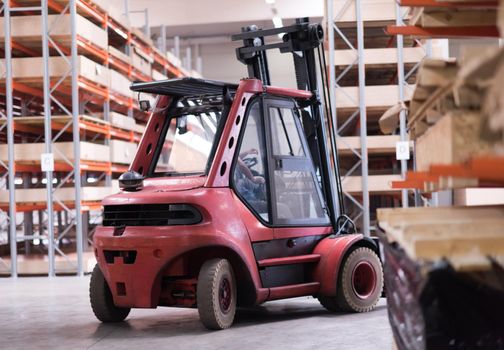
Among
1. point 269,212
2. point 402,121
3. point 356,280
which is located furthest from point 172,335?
point 402,121

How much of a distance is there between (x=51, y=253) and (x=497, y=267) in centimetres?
951

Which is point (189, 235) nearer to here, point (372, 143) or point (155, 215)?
point (155, 215)

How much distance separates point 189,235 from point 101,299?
1.25 metres

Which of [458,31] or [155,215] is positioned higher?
[458,31]

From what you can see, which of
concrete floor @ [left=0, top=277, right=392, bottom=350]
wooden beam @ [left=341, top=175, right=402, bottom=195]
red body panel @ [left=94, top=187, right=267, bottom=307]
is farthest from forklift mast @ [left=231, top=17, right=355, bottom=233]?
wooden beam @ [left=341, top=175, right=402, bottom=195]

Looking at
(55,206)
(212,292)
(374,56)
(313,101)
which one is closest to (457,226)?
(212,292)

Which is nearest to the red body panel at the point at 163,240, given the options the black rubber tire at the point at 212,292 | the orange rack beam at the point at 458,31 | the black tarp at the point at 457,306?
the black rubber tire at the point at 212,292

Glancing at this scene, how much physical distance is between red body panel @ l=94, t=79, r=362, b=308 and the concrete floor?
307 millimetres

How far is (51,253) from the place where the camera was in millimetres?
11109

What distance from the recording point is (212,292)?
5.95 meters

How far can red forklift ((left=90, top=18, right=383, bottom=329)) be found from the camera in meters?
6.07

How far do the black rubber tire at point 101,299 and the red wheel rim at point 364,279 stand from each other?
86.8 inches

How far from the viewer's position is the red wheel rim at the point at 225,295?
6.14 meters

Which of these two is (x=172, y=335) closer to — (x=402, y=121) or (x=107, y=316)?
(x=107, y=316)
